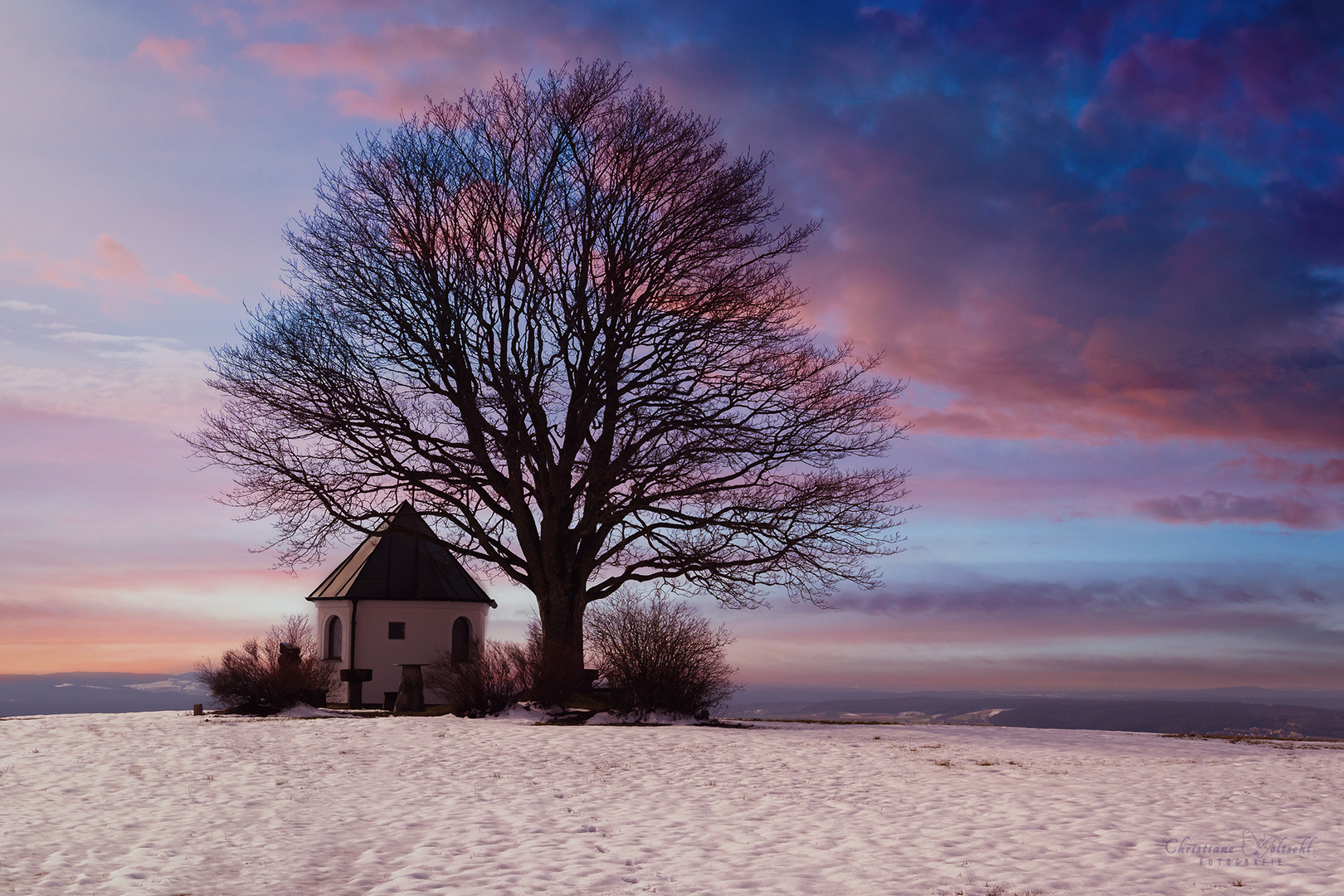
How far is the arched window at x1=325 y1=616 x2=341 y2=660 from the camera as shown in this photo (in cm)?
3231

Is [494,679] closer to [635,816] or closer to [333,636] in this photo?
[635,816]

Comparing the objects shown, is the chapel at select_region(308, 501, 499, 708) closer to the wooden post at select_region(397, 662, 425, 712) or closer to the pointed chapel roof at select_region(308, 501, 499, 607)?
the pointed chapel roof at select_region(308, 501, 499, 607)

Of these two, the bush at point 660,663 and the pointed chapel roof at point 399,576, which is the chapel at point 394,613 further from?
the bush at point 660,663

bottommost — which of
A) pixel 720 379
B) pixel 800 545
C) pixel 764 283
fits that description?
pixel 800 545

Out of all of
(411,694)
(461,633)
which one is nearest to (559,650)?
(411,694)

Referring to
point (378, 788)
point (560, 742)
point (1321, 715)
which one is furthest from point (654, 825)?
point (1321, 715)

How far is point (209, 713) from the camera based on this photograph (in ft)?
77.0

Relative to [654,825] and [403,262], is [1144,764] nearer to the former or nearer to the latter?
[654,825]

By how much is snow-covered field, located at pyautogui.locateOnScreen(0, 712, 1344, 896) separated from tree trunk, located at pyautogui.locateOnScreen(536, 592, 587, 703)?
295cm

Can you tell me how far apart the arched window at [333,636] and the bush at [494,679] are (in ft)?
38.0

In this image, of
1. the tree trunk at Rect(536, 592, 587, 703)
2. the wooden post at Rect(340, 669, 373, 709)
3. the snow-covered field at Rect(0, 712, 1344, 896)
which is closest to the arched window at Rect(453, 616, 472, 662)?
the wooden post at Rect(340, 669, 373, 709)

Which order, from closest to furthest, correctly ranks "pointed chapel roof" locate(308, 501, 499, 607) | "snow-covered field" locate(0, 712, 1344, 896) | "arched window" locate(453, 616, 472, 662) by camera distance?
1. "snow-covered field" locate(0, 712, 1344, 896)
2. "pointed chapel roof" locate(308, 501, 499, 607)
3. "arched window" locate(453, 616, 472, 662)

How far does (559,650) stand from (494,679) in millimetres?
1544

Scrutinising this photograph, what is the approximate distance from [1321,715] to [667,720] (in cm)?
4926
